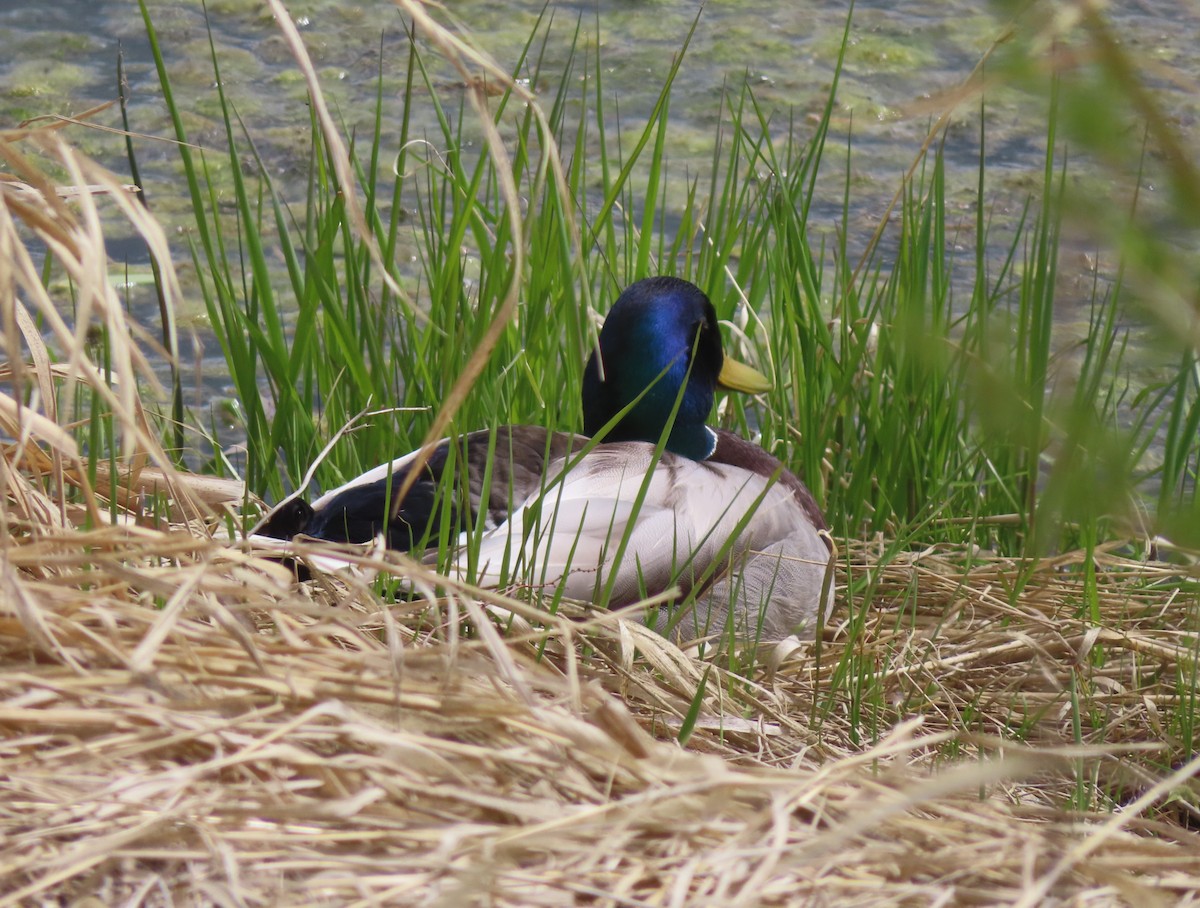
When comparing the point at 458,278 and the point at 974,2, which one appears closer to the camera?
the point at 458,278

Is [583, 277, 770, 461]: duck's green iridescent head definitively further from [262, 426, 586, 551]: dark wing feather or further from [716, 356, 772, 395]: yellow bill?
[262, 426, 586, 551]: dark wing feather

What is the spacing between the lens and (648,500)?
7.84 ft

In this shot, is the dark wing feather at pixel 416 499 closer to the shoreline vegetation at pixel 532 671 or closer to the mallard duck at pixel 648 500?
the mallard duck at pixel 648 500

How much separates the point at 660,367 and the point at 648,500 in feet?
1.10

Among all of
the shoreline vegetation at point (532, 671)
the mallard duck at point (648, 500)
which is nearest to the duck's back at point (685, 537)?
the mallard duck at point (648, 500)

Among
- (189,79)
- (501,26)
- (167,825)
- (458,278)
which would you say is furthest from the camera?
(501,26)

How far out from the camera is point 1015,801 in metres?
1.72

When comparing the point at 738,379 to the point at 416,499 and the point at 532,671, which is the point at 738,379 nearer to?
the point at 416,499

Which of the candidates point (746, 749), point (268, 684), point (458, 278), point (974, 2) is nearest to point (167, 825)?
point (268, 684)

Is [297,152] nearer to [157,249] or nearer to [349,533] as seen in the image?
[349,533]

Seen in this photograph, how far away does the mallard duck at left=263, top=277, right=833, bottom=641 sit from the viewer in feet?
7.22

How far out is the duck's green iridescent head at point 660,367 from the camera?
2576 millimetres

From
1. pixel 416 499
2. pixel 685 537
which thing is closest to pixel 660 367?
pixel 685 537

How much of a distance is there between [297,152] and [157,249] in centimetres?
381
